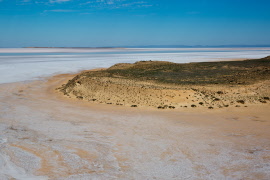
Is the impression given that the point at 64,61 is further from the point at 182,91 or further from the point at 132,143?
the point at 132,143

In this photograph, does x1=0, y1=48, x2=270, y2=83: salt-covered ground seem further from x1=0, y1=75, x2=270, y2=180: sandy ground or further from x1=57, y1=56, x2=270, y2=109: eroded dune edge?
x1=0, y1=75, x2=270, y2=180: sandy ground

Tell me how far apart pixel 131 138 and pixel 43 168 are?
2.25 metres

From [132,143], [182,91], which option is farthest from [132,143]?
[182,91]

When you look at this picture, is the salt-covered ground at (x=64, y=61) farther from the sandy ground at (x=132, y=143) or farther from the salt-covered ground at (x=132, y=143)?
the salt-covered ground at (x=132, y=143)

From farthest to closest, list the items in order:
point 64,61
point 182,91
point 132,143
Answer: point 64,61, point 182,91, point 132,143

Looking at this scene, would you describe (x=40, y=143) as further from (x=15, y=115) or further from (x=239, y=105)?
(x=239, y=105)

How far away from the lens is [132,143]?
232 inches

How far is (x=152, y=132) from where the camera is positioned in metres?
6.72

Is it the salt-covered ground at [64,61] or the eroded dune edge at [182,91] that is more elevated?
the salt-covered ground at [64,61]

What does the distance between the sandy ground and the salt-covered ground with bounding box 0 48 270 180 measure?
0.6 inches

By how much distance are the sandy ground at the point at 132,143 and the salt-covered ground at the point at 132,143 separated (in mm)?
16

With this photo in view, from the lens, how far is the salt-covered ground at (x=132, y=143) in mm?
4527

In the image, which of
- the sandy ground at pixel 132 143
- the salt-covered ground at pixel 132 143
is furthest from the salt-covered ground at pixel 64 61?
the salt-covered ground at pixel 132 143

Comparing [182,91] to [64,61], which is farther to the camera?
[64,61]
